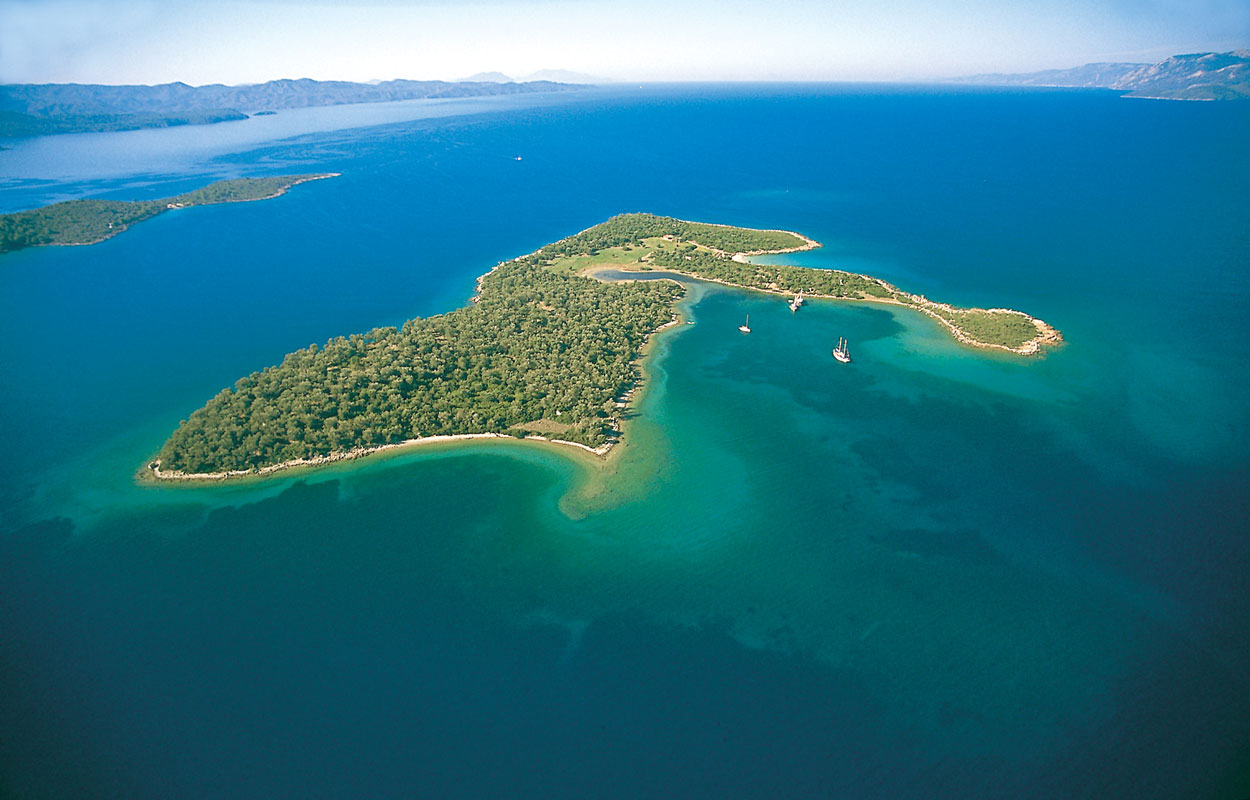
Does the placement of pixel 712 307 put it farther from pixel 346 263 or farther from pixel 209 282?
pixel 209 282

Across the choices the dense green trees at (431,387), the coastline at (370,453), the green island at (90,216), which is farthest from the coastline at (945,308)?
the green island at (90,216)

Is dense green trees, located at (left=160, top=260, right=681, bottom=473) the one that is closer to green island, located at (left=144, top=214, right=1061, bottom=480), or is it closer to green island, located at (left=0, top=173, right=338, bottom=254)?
green island, located at (left=144, top=214, right=1061, bottom=480)

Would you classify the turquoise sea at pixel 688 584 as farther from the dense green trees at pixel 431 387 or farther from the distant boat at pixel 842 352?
the dense green trees at pixel 431 387

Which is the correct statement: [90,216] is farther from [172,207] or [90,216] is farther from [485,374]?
[485,374]

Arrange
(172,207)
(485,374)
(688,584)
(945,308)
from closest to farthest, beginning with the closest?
(688,584)
(485,374)
(945,308)
(172,207)

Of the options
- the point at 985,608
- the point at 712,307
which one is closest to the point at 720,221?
the point at 712,307

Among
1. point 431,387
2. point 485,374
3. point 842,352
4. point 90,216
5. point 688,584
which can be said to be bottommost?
point 688,584

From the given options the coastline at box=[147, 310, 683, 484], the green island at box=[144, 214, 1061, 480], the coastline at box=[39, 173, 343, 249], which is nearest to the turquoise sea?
the coastline at box=[147, 310, 683, 484]

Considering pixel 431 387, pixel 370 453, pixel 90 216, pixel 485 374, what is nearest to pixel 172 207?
pixel 90 216
